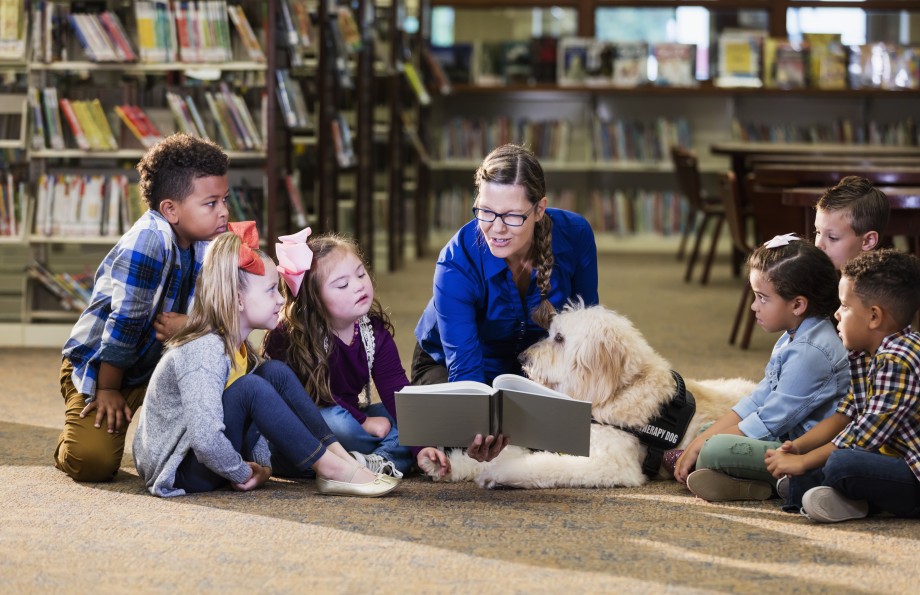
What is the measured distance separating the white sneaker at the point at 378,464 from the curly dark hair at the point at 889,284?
118 centimetres

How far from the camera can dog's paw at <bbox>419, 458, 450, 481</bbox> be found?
2863 millimetres

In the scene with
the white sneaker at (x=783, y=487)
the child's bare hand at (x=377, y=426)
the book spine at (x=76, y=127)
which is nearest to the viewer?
the white sneaker at (x=783, y=487)

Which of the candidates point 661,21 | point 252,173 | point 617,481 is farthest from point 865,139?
point 617,481

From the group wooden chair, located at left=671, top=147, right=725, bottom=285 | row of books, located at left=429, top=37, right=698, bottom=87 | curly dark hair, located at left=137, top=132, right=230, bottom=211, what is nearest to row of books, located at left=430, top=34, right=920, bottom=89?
row of books, located at left=429, top=37, right=698, bottom=87

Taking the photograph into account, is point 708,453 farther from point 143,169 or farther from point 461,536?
point 143,169

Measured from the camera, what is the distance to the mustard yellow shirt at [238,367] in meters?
2.75

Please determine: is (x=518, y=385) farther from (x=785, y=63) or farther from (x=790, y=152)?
(x=785, y=63)

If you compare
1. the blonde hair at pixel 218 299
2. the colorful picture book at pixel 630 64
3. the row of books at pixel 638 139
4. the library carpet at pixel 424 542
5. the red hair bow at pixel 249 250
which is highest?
the colorful picture book at pixel 630 64

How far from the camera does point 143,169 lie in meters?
3.10

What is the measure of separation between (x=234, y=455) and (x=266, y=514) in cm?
19

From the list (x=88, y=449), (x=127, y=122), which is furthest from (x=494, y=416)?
(x=127, y=122)

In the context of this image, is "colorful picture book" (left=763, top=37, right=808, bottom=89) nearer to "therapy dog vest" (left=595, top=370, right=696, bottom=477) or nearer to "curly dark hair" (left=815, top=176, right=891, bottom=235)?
"curly dark hair" (left=815, top=176, right=891, bottom=235)

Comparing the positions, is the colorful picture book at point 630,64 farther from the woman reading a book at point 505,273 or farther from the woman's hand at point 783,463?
the woman's hand at point 783,463

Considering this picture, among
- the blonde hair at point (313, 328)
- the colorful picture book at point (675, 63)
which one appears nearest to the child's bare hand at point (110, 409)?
the blonde hair at point (313, 328)
